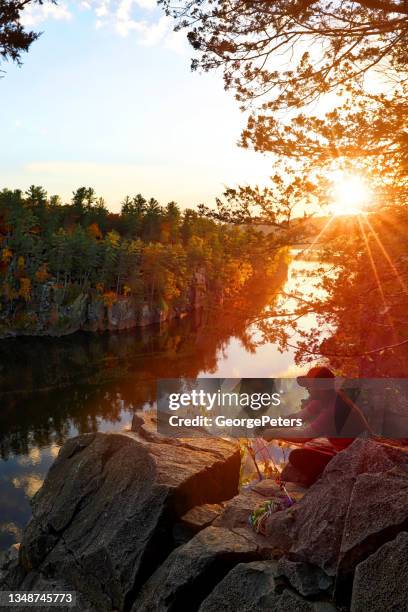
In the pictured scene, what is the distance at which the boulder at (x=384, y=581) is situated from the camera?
422cm

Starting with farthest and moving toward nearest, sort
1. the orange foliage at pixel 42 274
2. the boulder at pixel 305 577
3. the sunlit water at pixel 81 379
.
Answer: the orange foliage at pixel 42 274, the sunlit water at pixel 81 379, the boulder at pixel 305 577

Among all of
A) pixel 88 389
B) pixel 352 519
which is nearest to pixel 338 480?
pixel 352 519

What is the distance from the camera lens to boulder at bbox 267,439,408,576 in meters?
5.11

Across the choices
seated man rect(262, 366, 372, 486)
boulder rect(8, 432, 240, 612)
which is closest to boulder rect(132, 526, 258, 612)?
boulder rect(8, 432, 240, 612)

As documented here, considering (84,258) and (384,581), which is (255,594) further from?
(84,258)

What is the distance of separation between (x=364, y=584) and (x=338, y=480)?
1725 mm

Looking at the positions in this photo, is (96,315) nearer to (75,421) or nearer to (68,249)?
(68,249)

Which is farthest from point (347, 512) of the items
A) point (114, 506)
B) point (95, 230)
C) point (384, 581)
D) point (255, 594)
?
point (95, 230)

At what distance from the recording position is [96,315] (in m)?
74.6

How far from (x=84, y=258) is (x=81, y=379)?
103ft

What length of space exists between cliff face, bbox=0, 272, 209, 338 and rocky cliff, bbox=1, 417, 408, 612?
181 feet

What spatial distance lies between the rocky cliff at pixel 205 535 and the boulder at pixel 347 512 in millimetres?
15

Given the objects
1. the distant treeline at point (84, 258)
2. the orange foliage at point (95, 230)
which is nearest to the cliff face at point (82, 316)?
the distant treeline at point (84, 258)

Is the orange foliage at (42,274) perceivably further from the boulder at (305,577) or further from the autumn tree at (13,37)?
the boulder at (305,577)
